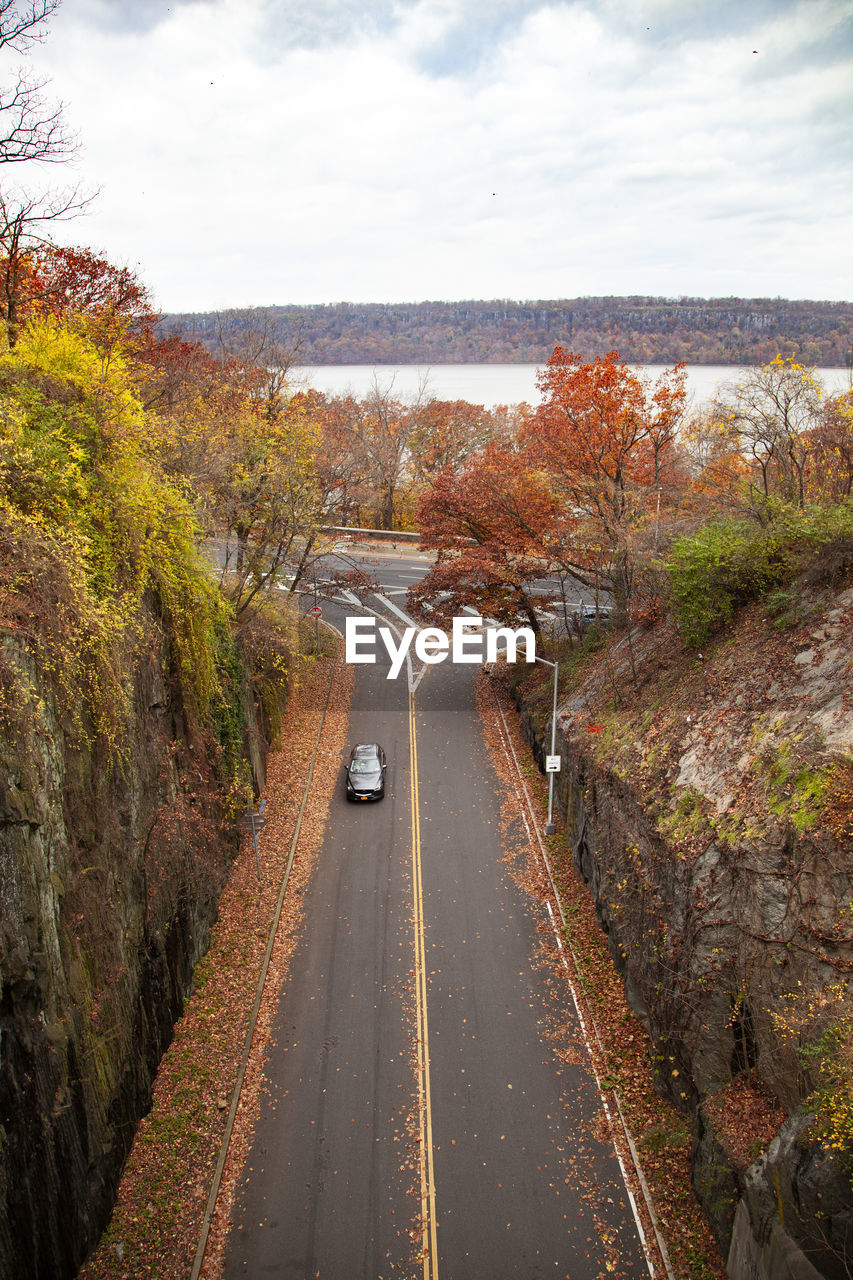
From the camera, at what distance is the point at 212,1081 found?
48.4 ft

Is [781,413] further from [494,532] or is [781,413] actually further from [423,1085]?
[423,1085]

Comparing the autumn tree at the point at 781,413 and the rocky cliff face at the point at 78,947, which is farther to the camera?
the autumn tree at the point at 781,413

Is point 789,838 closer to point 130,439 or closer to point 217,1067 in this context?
point 217,1067

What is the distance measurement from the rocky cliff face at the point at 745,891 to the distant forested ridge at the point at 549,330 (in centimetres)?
2850

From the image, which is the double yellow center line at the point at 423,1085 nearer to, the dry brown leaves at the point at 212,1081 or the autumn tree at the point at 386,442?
the dry brown leaves at the point at 212,1081

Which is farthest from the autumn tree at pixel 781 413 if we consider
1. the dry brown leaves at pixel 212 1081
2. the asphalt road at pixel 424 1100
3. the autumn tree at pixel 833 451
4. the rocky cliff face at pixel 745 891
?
the dry brown leaves at pixel 212 1081

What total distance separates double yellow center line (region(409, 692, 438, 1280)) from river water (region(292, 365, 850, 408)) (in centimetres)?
3712

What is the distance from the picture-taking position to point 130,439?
14852mm

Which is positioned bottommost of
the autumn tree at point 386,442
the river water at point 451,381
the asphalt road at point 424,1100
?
the asphalt road at point 424,1100

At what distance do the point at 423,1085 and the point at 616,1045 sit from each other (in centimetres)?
419

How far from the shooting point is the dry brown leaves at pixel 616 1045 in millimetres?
11898

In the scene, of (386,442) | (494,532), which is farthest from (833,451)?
(386,442)

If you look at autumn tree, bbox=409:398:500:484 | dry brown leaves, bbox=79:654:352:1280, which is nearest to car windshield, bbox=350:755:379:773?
dry brown leaves, bbox=79:654:352:1280

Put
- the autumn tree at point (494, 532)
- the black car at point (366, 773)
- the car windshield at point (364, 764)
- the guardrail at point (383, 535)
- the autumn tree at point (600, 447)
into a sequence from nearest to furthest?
the black car at point (366, 773) → the car windshield at point (364, 764) → the autumn tree at point (600, 447) → the autumn tree at point (494, 532) → the guardrail at point (383, 535)
